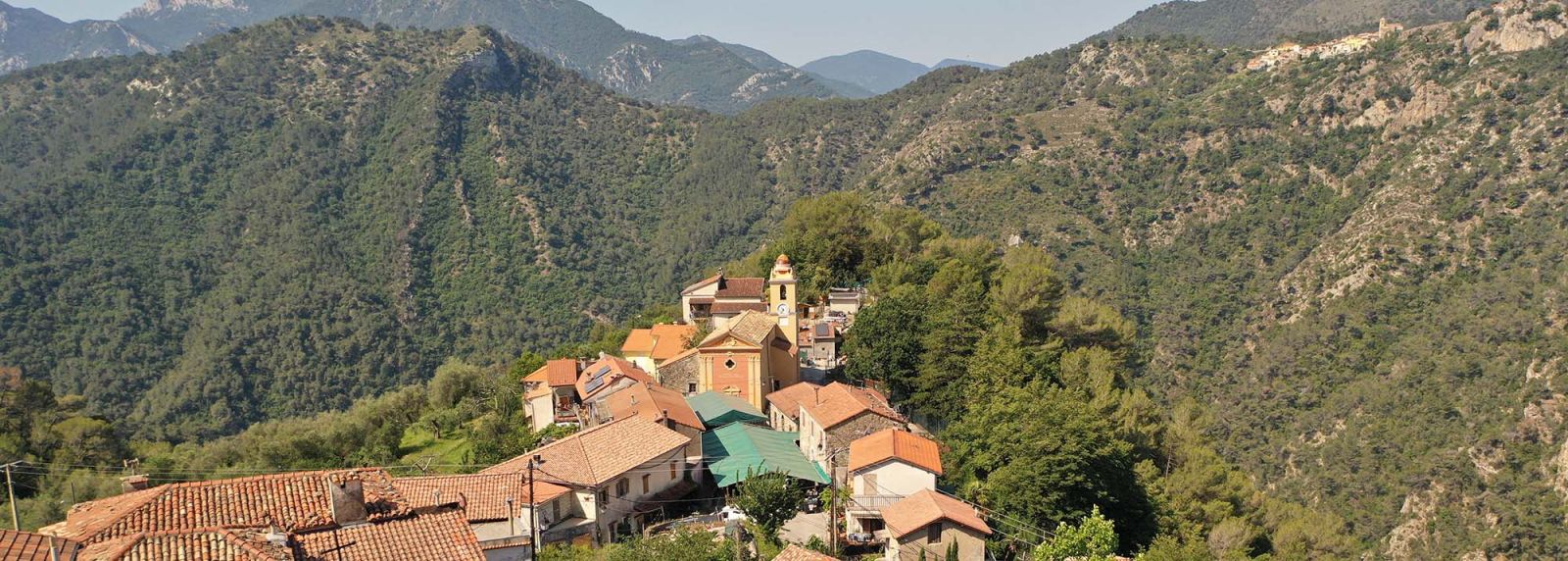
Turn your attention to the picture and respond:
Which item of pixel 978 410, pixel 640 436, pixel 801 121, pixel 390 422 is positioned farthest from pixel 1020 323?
pixel 801 121

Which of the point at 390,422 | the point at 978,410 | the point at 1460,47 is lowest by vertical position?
the point at 390,422

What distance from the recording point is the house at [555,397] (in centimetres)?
4350

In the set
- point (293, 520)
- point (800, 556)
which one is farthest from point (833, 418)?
point (293, 520)

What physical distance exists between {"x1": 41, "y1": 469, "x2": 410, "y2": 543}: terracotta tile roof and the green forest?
19892 millimetres

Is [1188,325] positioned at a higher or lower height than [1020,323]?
lower

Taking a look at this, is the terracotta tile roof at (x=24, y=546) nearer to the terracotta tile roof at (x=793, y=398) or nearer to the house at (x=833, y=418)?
the house at (x=833, y=418)

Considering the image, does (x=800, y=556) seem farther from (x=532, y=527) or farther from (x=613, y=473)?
(x=613, y=473)

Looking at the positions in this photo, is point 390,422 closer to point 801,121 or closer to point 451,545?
point 451,545

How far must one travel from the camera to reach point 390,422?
5525cm

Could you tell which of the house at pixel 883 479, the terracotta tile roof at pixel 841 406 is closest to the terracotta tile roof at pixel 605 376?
the terracotta tile roof at pixel 841 406

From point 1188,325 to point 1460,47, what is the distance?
4463 centimetres

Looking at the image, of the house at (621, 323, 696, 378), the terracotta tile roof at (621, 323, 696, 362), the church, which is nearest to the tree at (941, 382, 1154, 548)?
the church

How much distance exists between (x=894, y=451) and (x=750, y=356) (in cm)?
1113

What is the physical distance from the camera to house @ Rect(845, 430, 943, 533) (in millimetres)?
29766
